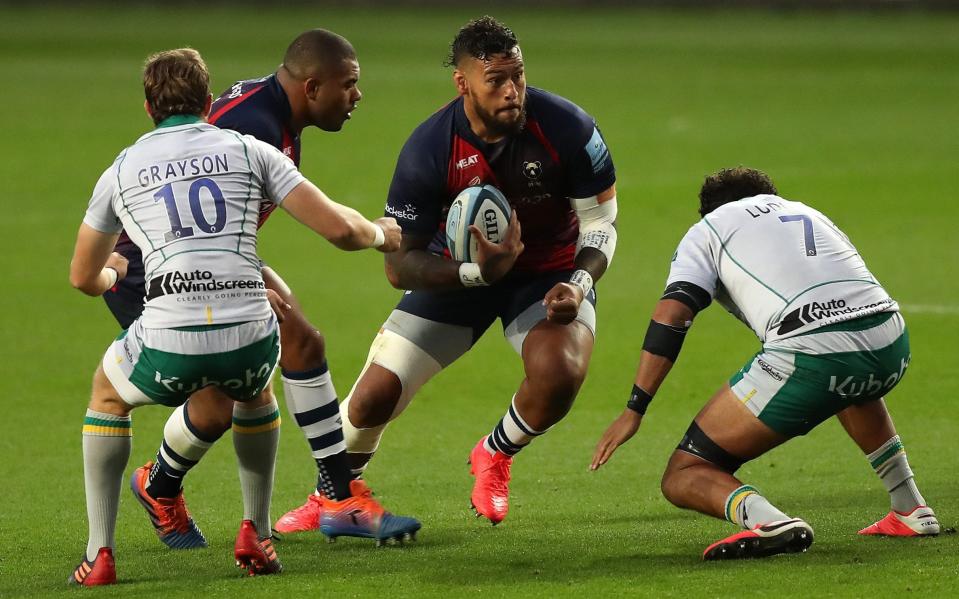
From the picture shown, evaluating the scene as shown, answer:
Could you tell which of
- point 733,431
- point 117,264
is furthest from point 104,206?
point 733,431

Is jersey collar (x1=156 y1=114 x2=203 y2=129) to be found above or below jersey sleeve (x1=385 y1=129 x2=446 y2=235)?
above

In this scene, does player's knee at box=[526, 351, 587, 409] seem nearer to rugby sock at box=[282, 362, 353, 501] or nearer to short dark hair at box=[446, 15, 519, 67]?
rugby sock at box=[282, 362, 353, 501]

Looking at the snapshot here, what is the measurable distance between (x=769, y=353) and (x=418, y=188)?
1.89m

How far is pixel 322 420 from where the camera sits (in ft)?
19.7

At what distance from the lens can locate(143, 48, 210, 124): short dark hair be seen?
5.25 m

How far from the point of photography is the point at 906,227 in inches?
622

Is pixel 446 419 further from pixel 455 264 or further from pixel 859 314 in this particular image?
pixel 859 314

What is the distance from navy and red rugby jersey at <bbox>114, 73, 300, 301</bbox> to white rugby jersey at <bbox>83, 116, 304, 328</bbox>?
762 mm

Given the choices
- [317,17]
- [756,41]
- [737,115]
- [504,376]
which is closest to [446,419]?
[504,376]

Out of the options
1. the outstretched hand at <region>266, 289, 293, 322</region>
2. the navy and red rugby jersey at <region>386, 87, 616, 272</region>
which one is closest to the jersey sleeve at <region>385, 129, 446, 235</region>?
the navy and red rugby jersey at <region>386, 87, 616, 272</region>

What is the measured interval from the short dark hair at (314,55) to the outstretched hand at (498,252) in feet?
3.11

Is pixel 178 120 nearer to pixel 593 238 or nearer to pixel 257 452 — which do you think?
pixel 257 452

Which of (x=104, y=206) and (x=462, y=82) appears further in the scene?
(x=462, y=82)

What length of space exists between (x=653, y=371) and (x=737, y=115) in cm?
2004
